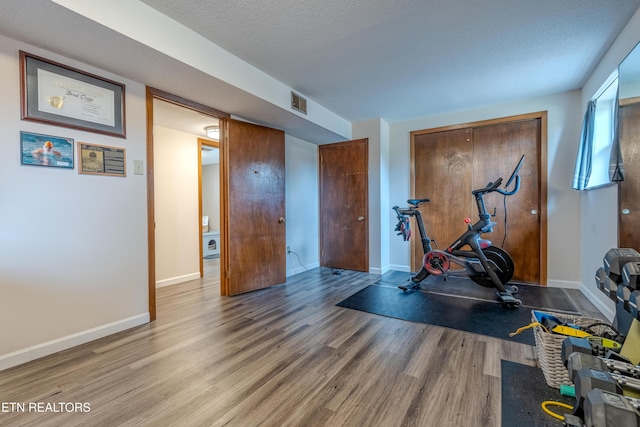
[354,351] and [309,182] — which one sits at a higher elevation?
[309,182]

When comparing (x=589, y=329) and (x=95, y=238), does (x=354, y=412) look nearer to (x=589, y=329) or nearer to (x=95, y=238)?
(x=589, y=329)

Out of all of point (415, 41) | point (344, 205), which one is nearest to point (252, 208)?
point (344, 205)

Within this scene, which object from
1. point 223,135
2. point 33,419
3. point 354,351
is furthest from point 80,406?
point 223,135

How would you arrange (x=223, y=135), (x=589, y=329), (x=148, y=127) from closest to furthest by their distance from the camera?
(x=589, y=329)
(x=148, y=127)
(x=223, y=135)

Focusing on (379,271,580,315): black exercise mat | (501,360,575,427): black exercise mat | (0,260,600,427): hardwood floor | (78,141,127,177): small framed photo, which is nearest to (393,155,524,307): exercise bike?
(379,271,580,315): black exercise mat

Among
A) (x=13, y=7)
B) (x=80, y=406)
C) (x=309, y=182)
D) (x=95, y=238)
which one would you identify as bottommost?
(x=80, y=406)

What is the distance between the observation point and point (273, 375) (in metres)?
1.74

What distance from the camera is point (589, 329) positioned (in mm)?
1800

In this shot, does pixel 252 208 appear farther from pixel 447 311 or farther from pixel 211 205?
pixel 211 205

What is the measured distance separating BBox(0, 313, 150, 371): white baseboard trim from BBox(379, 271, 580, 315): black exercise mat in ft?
9.89

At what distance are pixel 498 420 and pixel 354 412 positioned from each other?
28.3 inches

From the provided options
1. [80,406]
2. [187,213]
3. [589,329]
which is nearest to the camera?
[80,406]

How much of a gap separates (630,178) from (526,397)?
1955 millimetres

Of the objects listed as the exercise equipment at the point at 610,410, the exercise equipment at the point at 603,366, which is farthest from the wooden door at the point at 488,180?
the exercise equipment at the point at 610,410
